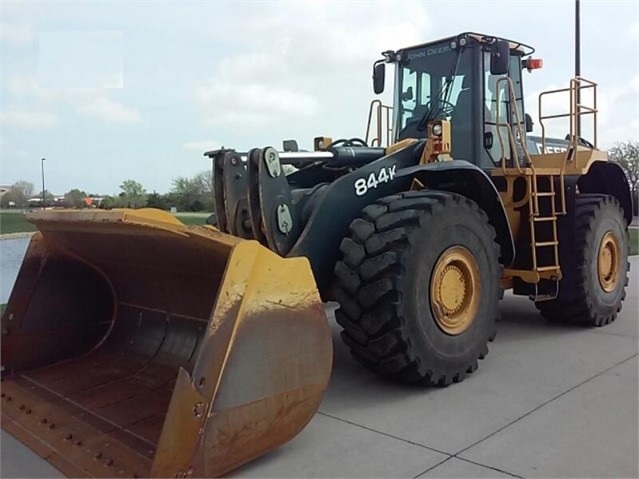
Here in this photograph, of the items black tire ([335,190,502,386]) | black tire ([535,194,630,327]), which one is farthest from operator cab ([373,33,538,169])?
black tire ([335,190,502,386])

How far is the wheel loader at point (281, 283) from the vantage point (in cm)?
280

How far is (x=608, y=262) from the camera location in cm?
622

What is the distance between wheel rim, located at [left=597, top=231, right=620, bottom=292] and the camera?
600cm

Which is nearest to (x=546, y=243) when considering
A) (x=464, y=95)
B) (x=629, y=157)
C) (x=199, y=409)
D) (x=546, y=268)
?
(x=546, y=268)

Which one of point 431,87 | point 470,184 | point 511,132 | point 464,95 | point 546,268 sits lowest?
point 546,268

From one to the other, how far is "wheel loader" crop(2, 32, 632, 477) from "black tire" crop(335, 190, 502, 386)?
1 cm

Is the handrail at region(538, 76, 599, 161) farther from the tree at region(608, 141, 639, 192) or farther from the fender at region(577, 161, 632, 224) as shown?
the tree at region(608, 141, 639, 192)

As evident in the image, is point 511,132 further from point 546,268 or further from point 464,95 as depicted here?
point 546,268

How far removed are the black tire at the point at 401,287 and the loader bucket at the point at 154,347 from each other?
0.62 metres

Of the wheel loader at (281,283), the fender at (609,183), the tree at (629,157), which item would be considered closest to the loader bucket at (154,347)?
the wheel loader at (281,283)

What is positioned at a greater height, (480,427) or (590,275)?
(590,275)

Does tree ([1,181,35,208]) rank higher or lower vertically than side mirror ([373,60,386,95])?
lower

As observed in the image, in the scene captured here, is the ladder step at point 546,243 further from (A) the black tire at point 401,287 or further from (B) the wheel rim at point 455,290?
(A) the black tire at point 401,287

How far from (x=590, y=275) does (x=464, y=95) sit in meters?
2.01
